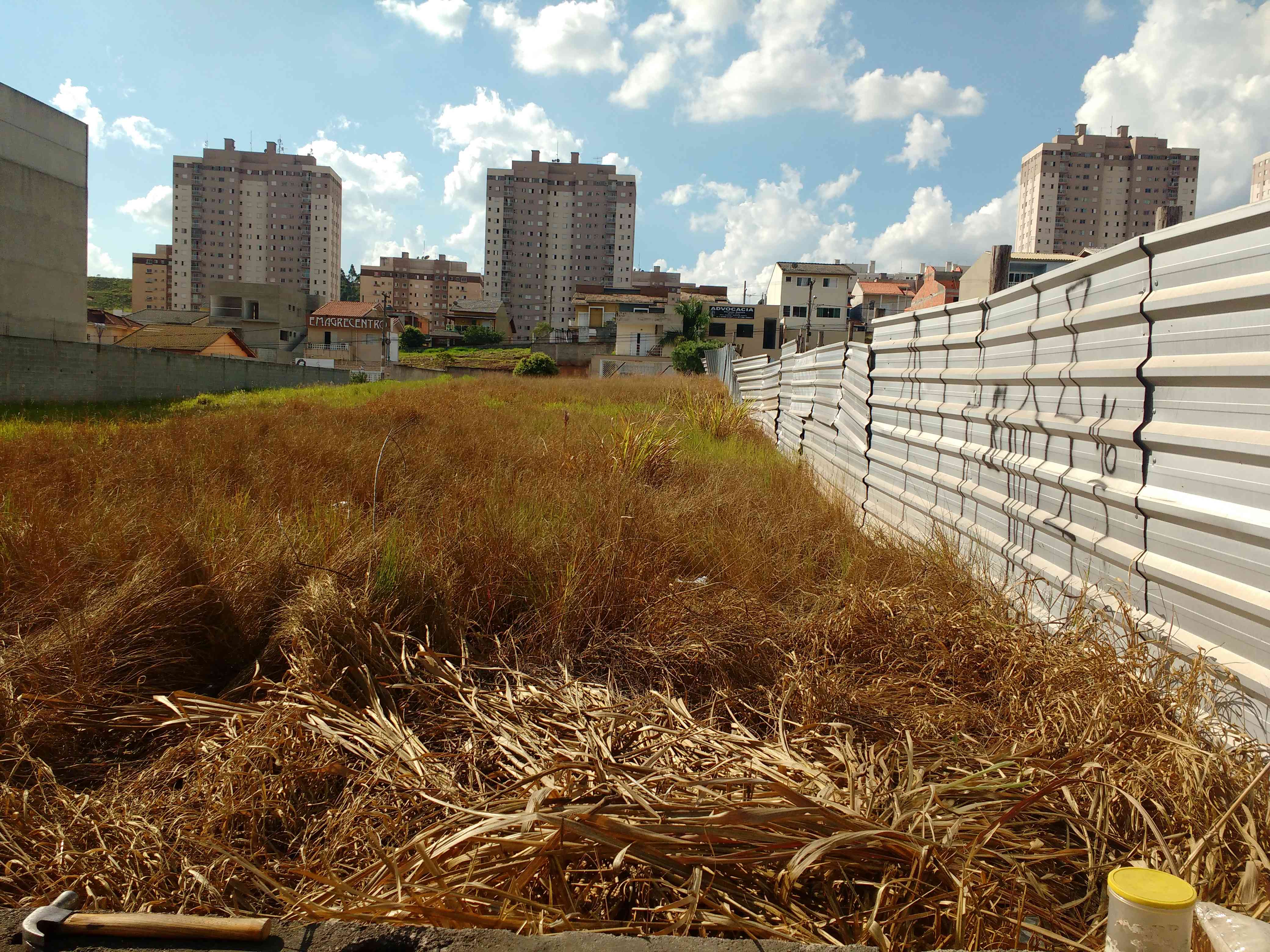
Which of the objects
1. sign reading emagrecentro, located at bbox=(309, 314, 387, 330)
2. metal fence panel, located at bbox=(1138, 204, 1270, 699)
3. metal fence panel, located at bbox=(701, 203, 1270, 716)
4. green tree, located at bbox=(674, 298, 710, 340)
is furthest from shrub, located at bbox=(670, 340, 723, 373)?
metal fence panel, located at bbox=(1138, 204, 1270, 699)

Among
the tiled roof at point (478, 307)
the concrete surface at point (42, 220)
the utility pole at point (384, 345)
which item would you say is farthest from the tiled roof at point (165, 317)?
the concrete surface at point (42, 220)

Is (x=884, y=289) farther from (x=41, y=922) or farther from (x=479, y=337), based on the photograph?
(x=41, y=922)

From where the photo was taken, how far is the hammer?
141 cm

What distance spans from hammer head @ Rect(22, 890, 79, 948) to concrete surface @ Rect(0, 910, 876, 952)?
2 cm

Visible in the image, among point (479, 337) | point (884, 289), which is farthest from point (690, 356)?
point (479, 337)

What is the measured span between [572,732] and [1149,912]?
1564mm

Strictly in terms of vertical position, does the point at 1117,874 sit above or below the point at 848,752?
above

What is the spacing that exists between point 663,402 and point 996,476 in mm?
9534

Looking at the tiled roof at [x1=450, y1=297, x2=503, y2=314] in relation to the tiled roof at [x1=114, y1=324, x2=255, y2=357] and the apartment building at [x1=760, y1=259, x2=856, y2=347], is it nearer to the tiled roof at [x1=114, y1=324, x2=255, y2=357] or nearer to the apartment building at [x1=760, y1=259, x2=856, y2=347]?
the apartment building at [x1=760, y1=259, x2=856, y2=347]

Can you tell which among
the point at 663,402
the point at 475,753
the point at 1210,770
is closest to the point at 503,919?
the point at 475,753

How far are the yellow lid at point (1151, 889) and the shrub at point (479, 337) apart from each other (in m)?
76.0

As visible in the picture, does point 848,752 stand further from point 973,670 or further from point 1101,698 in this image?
point 973,670

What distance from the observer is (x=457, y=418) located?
1016 cm

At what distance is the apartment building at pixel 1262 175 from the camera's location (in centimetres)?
493
